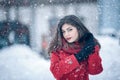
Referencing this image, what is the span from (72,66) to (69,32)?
21cm

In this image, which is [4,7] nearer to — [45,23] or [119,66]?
[45,23]

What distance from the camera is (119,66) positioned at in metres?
2.88

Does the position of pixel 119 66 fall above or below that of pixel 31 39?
below

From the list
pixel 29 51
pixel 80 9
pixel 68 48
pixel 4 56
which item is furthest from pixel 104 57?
pixel 68 48

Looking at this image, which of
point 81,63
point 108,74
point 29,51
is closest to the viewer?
point 81,63

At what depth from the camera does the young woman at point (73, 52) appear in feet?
4.99

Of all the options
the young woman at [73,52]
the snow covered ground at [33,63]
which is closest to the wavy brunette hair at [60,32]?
the young woman at [73,52]

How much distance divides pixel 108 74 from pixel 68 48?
130cm

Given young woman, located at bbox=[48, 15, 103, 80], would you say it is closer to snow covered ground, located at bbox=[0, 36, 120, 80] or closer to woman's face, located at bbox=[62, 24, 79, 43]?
woman's face, located at bbox=[62, 24, 79, 43]

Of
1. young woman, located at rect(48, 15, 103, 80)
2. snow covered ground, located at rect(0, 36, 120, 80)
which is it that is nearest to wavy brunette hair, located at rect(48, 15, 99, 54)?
young woman, located at rect(48, 15, 103, 80)

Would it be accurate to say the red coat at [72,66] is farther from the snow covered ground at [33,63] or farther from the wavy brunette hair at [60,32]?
the snow covered ground at [33,63]

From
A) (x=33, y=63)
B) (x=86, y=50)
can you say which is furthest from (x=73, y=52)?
(x=33, y=63)

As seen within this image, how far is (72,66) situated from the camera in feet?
4.95

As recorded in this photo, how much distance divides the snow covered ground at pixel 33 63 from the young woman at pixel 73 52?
114cm
